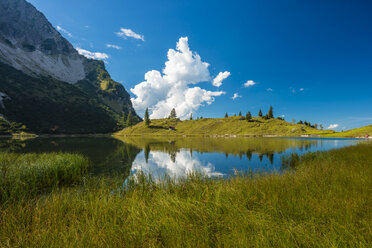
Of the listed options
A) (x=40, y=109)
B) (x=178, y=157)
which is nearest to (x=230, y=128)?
(x=178, y=157)

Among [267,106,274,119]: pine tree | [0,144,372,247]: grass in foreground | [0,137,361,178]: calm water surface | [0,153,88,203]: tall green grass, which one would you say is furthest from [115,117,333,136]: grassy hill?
[0,144,372,247]: grass in foreground

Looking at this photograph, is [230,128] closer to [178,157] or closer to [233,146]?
[233,146]

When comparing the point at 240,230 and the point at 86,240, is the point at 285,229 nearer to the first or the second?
the point at 240,230

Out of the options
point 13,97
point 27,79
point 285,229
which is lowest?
point 285,229

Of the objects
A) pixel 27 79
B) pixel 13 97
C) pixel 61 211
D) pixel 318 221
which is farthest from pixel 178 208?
pixel 27 79

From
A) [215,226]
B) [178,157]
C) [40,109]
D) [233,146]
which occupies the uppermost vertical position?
[40,109]

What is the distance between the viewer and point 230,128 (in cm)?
14838

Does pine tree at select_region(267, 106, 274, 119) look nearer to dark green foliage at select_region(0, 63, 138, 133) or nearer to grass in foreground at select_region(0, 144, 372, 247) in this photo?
grass in foreground at select_region(0, 144, 372, 247)

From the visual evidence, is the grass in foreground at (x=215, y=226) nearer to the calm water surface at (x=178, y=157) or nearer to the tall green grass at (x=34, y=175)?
the tall green grass at (x=34, y=175)

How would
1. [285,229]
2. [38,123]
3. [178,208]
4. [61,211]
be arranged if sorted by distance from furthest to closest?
1. [38,123]
2. [61,211]
3. [178,208]
4. [285,229]

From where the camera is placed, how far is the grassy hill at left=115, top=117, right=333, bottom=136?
124 meters

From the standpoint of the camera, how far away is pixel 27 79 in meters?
192

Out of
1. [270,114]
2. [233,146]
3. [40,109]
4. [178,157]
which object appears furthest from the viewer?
[270,114]

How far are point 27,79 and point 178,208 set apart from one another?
914 feet
